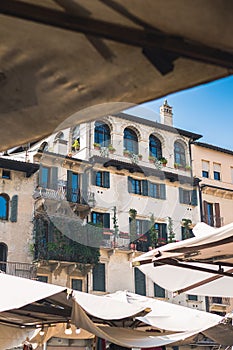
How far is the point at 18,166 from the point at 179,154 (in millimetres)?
21647

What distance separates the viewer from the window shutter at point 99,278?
23.9 metres

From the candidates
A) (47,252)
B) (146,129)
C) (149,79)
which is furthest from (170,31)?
(47,252)

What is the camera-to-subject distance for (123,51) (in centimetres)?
137

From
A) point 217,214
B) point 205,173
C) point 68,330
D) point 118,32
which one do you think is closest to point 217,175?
point 205,173

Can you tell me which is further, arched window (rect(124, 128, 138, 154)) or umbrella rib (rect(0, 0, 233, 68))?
arched window (rect(124, 128, 138, 154))

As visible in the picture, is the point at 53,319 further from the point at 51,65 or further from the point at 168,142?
the point at 51,65

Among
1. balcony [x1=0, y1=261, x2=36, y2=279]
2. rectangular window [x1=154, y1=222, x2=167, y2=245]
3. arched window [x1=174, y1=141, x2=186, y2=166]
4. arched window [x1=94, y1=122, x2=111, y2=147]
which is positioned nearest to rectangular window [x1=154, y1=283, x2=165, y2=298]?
rectangular window [x1=154, y1=222, x2=167, y2=245]

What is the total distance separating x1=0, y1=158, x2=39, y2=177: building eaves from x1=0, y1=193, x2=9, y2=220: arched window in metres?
1.36

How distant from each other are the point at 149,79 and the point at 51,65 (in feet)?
1.02

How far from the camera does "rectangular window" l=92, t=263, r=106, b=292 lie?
23938 millimetres

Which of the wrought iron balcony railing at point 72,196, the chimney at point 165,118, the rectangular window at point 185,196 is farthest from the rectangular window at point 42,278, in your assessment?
the chimney at point 165,118

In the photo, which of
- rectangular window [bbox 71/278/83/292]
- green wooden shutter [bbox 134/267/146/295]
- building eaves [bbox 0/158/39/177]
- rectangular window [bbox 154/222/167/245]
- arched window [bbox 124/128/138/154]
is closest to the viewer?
arched window [bbox 124/128/138/154]

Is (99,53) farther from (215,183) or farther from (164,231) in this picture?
(215,183)

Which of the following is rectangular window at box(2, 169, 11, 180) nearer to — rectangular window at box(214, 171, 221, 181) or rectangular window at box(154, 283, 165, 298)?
rectangular window at box(154, 283, 165, 298)
